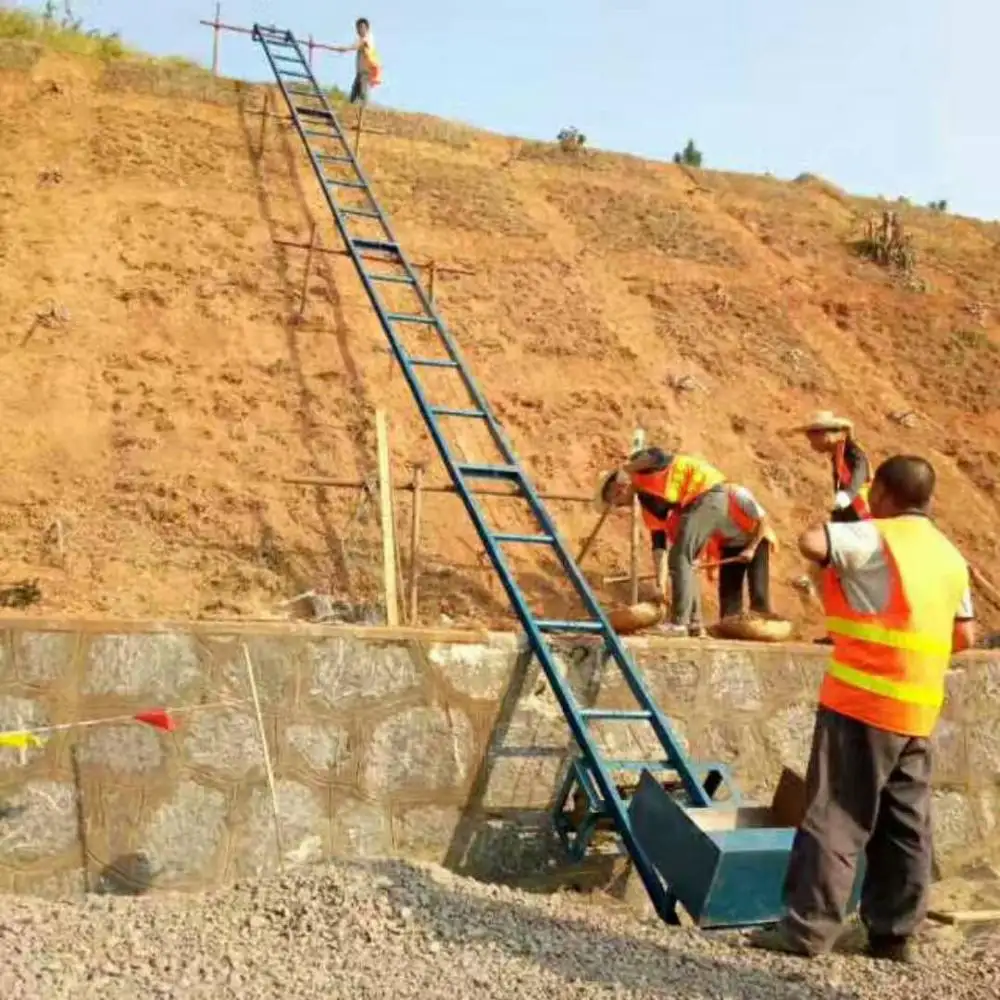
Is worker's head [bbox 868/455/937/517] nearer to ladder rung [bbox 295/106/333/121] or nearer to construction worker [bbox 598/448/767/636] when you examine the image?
construction worker [bbox 598/448/767/636]

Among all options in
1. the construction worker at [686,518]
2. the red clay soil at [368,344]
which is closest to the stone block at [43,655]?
the red clay soil at [368,344]

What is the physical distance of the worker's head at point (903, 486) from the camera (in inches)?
157

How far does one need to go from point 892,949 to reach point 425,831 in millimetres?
1961

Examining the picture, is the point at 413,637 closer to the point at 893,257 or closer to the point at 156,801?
the point at 156,801

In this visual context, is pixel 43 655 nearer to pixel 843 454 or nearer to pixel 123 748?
pixel 123 748

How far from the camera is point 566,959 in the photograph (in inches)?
142

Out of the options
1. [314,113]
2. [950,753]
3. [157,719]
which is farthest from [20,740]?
[314,113]

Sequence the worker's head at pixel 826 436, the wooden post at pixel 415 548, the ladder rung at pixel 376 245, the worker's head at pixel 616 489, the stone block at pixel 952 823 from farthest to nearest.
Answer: the ladder rung at pixel 376 245
the worker's head at pixel 826 436
the worker's head at pixel 616 489
the wooden post at pixel 415 548
the stone block at pixel 952 823

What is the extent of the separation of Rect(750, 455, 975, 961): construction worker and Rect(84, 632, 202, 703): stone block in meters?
2.42

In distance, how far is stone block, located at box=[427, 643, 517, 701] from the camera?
16.9 ft

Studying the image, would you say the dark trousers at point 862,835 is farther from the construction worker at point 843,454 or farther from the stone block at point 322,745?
the construction worker at point 843,454

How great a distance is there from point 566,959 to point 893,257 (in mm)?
11776

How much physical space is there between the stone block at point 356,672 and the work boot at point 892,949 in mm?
2100

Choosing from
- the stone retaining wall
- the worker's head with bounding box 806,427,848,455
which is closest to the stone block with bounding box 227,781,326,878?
the stone retaining wall
